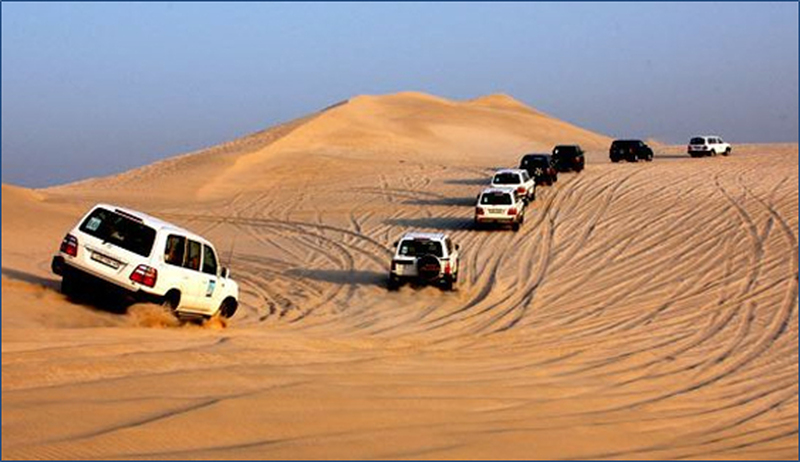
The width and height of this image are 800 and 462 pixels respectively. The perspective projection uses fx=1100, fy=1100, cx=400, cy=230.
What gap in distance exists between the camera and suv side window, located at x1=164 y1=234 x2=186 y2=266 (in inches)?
589

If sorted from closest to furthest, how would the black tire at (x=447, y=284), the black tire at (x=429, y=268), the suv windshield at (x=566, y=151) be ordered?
the black tire at (x=429, y=268), the black tire at (x=447, y=284), the suv windshield at (x=566, y=151)

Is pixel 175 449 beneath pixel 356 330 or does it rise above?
above

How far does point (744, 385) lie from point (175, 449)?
8877mm

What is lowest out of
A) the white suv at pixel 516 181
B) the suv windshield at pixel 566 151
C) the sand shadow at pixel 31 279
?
the sand shadow at pixel 31 279

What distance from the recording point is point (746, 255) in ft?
90.7

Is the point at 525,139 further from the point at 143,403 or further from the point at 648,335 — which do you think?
→ the point at 143,403

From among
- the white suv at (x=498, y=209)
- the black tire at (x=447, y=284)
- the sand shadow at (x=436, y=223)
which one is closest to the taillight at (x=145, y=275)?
the black tire at (x=447, y=284)

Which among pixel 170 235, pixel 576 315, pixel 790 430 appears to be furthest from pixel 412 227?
A: pixel 790 430

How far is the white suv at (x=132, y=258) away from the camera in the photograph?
14336 millimetres

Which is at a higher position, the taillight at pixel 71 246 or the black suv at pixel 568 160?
the black suv at pixel 568 160

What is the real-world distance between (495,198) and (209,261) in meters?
18.9

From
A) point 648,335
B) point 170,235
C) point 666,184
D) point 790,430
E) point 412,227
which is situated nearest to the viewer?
point 790,430

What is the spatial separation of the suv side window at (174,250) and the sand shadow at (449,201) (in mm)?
26324

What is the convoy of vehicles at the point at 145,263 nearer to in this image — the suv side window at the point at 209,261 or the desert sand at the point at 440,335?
the suv side window at the point at 209,261
